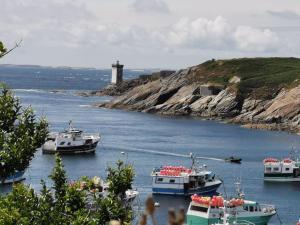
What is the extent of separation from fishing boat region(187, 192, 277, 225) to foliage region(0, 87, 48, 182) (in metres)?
48.9

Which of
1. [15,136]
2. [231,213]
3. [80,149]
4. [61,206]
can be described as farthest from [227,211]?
[80,149]

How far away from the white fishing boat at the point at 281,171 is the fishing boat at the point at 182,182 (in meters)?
12.1

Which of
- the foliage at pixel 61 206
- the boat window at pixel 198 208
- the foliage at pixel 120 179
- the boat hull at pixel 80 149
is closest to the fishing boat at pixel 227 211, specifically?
the boat window at pixel 198 208

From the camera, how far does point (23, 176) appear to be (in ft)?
333

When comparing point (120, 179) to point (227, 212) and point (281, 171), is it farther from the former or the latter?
point (281, 171)

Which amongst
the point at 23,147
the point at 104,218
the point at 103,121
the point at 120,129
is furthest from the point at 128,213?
the point at 103,121

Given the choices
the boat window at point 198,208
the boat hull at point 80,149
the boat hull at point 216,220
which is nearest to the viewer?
the boat hull at point 216,220

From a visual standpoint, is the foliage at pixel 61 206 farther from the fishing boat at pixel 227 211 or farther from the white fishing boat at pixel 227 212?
the fishing boat at pixel 227 211

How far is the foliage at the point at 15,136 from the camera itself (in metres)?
25.5

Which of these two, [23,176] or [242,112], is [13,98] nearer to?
[23,176]

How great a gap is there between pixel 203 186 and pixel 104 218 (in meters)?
72.5

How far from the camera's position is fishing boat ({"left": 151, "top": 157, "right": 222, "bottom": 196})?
95.3m

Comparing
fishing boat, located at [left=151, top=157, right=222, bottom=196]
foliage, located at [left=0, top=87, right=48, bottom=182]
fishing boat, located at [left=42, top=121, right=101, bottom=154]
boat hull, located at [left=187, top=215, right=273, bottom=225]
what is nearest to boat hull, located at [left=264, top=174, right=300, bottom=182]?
fishing boat, located at [left=151, top=157, right=222, bottom=196]

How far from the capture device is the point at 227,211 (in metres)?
74.6
